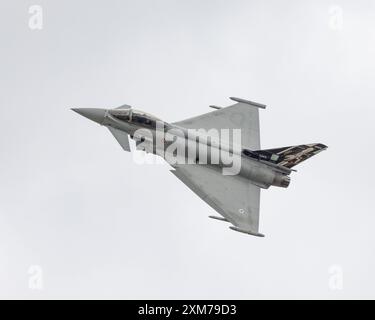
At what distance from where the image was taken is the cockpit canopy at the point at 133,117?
52.9 meters

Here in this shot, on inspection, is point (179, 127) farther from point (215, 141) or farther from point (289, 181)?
point (289, 181)

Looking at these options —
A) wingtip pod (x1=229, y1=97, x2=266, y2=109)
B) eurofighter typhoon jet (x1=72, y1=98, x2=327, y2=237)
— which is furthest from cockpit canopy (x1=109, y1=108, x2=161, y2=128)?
wingtip pod (x1=229, y1=97, x2=266, y2=109)

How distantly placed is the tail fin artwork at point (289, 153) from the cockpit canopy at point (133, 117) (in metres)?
6.86

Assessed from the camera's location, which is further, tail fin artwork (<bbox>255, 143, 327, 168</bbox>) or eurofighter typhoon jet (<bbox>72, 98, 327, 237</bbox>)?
tail fin artwork (<bbox>255, 143, 327, 168</bbox>)

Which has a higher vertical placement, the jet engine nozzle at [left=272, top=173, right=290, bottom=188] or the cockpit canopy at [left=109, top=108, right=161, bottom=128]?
the cockpit canopy at [left=109, top=108, right=161, bottom=128]

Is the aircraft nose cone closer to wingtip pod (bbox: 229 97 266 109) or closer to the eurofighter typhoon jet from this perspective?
the eurofighter typhoon jet

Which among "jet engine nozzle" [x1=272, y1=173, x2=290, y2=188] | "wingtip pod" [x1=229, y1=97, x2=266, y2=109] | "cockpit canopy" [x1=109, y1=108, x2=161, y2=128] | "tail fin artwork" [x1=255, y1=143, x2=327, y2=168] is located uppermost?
"wingtip pod" [x1=229, y1=97, x2=266, y2=109]

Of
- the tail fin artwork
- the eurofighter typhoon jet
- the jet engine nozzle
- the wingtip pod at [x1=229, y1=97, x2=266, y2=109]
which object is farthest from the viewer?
the wingtip pod at [x1=229, y1=97, x2=266, y2=109]

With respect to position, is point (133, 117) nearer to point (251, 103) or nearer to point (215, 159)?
point (215, 159)

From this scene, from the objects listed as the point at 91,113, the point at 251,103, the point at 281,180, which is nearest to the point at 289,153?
the point at 281,180

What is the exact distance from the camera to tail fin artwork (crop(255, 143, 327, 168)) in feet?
177

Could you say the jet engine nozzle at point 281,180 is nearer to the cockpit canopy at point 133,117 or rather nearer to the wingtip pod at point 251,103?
the wingtip pod at point 251,103

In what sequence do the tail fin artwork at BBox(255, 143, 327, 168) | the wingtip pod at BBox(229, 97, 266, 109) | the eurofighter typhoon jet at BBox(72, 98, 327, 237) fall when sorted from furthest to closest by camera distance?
1. the wingtip pod at BBox(229, 97, 266, 109)
2. the tail fin artwork at BBox(255, 143, 327, 168)
3. the eurofighter typhoon jet at BBox(72, 98, 327, 237)

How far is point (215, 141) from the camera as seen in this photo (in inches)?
2108
